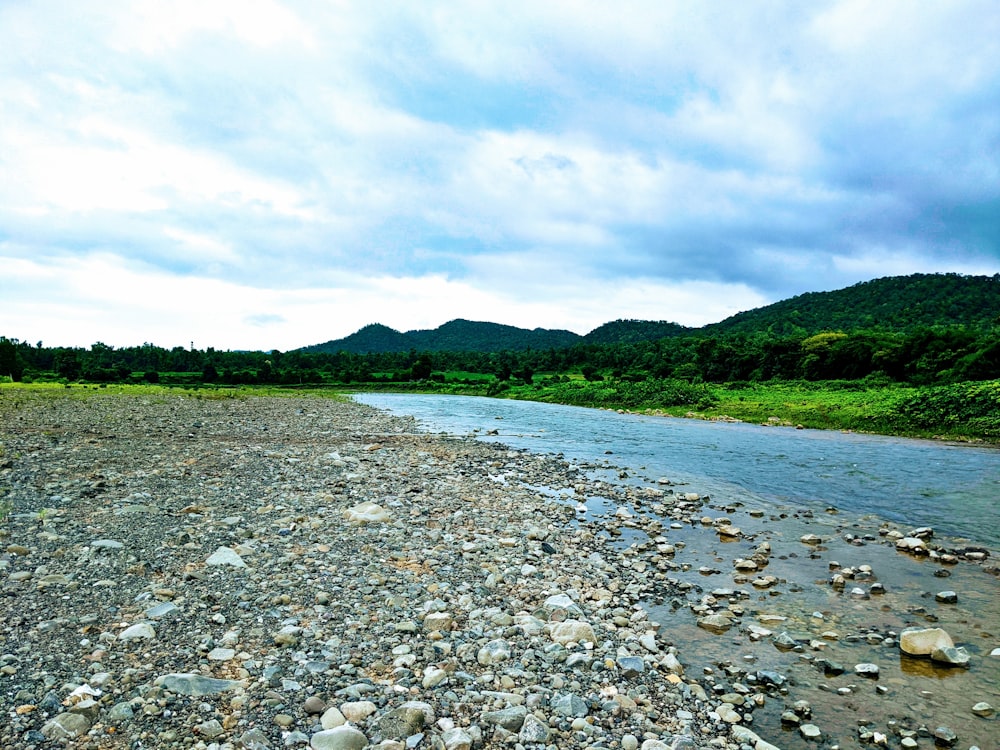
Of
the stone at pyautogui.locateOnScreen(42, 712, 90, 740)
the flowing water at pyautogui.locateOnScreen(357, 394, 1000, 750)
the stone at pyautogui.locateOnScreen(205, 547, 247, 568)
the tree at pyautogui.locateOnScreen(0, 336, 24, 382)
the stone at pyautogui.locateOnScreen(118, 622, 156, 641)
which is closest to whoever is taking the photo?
the stone at pyautogui.locateOnScreen(42, 712, 90, 740)

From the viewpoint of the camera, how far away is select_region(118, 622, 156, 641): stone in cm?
610

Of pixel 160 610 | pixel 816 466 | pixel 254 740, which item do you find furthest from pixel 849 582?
pixel 816 466

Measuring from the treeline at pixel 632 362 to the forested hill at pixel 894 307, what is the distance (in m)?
14.7

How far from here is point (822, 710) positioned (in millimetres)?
5773

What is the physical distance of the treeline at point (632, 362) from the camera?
53.9 metres

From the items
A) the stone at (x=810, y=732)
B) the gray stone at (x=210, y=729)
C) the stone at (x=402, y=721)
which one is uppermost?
the gray stone at (x=210, y=729)

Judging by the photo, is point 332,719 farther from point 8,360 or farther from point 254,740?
point 8,360

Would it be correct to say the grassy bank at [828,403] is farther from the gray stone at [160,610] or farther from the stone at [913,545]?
the gray stone at [160,610]

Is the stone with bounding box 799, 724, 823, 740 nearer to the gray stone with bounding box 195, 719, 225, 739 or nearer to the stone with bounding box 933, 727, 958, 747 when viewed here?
the stone with bounding box 933, 727, 958, 747

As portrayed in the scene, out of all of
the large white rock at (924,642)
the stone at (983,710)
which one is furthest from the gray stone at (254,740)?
the large white rock at (924,642)

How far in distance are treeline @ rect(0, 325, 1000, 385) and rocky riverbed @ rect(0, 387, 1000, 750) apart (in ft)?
168

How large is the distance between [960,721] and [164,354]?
7756 inches

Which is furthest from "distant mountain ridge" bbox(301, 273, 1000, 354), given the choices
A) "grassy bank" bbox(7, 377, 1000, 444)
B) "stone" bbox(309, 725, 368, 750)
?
"stone" bbox(309, 725, 368, 750)

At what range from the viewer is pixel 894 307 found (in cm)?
11169
